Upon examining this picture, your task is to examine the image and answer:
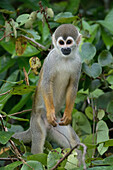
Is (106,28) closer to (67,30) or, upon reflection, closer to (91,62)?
(91,62)

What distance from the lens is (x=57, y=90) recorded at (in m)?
4.33

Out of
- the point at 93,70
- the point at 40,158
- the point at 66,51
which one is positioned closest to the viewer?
the point at 40,158

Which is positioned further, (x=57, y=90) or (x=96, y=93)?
(x=96, y=93)

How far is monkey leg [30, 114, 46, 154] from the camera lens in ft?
13.9

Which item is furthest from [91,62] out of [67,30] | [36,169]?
[36,169]

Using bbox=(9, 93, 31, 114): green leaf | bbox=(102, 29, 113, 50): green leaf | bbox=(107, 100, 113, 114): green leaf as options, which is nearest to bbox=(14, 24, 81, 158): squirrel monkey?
bbox=(9, 93, 31, 114): green leaf

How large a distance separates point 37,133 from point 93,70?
1.18 metres

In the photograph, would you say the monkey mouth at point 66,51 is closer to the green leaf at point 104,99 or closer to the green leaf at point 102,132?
the green leaf at point 102,132

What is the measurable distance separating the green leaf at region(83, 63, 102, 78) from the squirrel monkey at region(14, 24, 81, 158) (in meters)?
0.26

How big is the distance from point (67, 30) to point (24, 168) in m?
1.74

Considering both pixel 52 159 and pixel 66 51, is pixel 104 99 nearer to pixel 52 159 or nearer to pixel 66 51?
pixel 66 51

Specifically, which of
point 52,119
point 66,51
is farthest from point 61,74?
point 52,119

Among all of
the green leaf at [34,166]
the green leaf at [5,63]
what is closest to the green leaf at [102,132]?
the green leaf at [34,166]

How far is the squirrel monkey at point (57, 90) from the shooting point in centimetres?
386
